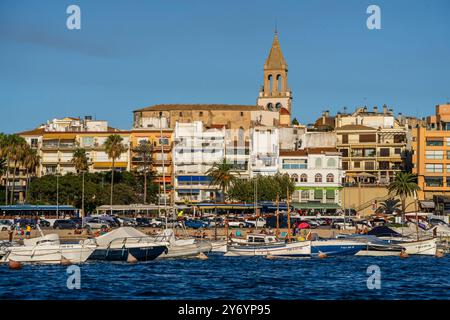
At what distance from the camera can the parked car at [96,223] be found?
9988cm

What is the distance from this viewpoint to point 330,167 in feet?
437

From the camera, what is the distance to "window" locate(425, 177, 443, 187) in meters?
129

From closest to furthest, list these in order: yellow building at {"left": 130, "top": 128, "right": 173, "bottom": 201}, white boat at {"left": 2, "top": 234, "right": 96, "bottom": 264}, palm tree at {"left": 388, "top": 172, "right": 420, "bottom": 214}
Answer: white boat at {"left": 2, "top": 234, "right": 96, "bottom": 264}, palm tree at {"left": 388, "top": 172, "right": 420, "bottom": 214}, yellow building at {"left": 130, "top": 128, "right": 173, "bottom": 201}

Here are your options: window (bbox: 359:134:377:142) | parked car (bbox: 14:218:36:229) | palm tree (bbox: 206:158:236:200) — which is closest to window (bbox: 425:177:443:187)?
window (bbox: 359:134:377:142)

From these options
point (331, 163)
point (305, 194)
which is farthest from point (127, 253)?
point (331, 163)

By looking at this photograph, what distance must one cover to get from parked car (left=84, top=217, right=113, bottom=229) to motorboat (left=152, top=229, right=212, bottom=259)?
25.7 meters

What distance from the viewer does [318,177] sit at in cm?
13312

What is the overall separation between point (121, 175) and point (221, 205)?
60.2 feet

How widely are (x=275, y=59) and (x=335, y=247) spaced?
10169 cm

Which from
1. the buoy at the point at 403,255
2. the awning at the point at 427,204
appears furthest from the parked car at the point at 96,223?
the awning at the point at 427,204

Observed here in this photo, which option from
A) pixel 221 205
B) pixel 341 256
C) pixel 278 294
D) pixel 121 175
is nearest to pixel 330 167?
pixel 221 205

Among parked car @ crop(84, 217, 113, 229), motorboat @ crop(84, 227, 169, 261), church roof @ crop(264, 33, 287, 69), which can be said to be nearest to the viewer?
motorboat @ crop(84, 227, 169, 261)

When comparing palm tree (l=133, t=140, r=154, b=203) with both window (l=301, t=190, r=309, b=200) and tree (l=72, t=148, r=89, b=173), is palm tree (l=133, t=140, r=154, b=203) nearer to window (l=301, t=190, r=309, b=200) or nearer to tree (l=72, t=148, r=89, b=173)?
tree (l=72, t=148, r=89, b=173)

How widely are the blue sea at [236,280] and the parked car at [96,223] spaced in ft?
94.1
